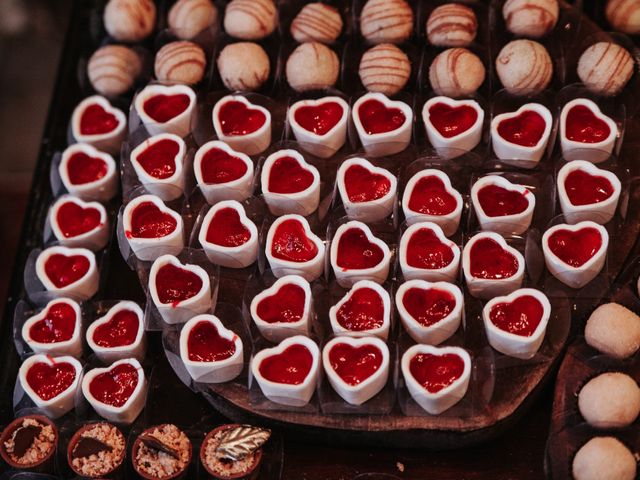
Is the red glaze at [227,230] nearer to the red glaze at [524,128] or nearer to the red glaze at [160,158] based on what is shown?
the red glaze at [160,158]

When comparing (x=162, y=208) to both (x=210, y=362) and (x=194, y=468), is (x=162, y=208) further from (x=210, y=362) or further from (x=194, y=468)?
(x=194, y=468)

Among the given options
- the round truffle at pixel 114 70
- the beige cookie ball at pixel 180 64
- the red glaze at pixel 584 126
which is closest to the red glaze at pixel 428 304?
the red glaze at pixel 584 126

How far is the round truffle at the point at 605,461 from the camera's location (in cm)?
238

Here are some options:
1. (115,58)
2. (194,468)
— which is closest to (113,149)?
(115,58)

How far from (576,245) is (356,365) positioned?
848 mm

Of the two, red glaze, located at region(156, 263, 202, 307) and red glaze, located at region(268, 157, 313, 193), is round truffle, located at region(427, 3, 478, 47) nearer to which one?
red glaze, located at region(268, 157, 313, 193)

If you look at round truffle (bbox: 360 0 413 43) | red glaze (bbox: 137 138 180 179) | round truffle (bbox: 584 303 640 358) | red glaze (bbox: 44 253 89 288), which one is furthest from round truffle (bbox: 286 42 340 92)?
round truffle (bbox: 584 303 640 358)

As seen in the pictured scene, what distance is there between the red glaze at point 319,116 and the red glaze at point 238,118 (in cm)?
14

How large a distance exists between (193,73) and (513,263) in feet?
4.90

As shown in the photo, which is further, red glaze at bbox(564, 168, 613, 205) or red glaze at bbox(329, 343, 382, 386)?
red glaze at bbox(564, 168, 613, 205)

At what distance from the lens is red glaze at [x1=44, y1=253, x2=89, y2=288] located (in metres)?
3.01

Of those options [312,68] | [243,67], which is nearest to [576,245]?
[312,68]

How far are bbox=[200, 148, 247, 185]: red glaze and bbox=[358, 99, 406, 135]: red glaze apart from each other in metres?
0.48

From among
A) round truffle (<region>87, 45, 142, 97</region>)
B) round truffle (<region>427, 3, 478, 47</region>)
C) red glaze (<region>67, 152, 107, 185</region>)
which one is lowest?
red glaze (<region>67, 152, 107, 185</region>)
